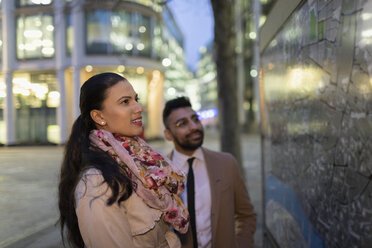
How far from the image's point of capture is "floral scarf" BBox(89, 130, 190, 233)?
59.9 inches

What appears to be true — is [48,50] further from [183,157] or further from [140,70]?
[183,157]

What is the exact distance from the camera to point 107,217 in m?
1.37

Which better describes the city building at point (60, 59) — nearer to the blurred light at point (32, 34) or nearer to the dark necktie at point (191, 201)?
the blurred light at point (32, 34)

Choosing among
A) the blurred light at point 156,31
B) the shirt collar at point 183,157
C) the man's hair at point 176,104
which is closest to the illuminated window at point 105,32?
the blurred light at point 156,31

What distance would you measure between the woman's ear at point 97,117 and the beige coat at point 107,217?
11.4 inches

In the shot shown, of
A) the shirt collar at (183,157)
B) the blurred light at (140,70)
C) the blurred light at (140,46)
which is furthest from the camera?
the blurred light at (140,70)

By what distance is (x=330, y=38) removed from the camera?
1721 millimetres

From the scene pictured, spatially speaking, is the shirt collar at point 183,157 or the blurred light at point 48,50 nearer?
the shirt collar at point 183,157

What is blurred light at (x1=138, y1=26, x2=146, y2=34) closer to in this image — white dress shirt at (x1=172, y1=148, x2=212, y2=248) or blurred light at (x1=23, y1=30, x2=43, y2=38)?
blurred light at (x1=23, y1=30, x2=43, y2=38)

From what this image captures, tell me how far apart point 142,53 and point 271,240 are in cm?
2511

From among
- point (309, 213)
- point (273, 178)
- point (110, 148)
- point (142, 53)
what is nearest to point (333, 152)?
point (309, 213)

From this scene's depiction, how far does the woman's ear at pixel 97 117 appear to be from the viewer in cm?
166

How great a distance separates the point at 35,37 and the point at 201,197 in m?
26.4

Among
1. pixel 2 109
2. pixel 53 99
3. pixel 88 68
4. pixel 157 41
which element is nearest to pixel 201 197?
pixel 88 68
